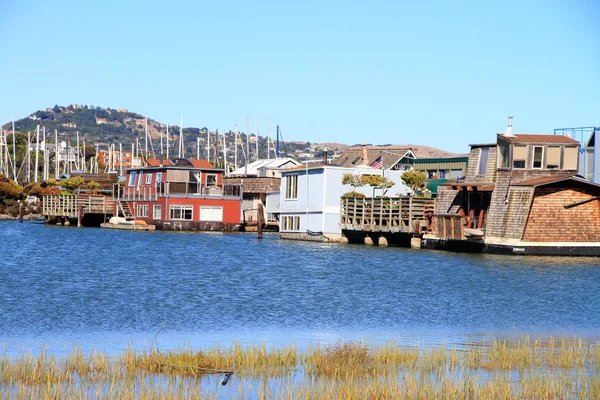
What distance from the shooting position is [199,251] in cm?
5562

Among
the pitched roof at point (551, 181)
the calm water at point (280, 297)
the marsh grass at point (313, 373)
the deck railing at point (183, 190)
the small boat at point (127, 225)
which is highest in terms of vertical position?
the pitched roof at point (551, 181)

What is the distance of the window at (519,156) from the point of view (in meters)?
50.6

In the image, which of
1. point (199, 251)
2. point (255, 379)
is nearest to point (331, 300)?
point (255, 379)

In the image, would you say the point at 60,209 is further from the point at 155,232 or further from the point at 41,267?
the point at 41,267

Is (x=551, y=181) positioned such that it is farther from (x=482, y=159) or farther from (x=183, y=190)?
(x=183, y=190)

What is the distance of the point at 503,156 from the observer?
169 ft

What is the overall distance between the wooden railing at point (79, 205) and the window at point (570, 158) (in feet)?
180

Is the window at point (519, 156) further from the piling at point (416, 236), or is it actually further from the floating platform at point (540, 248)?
the piling at point (416, 236)

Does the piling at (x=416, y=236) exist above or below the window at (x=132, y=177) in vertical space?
below

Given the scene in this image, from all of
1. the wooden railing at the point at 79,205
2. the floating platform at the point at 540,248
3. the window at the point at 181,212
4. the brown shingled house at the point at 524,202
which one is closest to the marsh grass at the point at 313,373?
the floating platform at the point at 540,248

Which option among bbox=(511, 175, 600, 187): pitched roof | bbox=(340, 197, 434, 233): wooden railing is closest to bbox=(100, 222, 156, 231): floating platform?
bbox=(340, 197, 434, 233): wooden railing

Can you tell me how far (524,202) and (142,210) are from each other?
46.4 meters

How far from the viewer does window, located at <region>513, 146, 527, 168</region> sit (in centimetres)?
5059

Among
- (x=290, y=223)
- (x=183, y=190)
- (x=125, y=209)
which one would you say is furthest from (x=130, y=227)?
(x=290, y=223)
